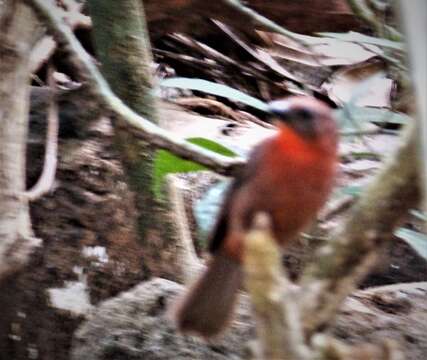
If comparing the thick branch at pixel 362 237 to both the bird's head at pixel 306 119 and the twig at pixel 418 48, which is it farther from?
the twig at pixel 418 48

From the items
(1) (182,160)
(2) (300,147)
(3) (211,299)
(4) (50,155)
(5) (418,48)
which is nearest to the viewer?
(5) (418,48)

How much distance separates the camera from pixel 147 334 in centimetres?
126

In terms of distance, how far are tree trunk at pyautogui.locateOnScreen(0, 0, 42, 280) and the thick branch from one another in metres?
0.70

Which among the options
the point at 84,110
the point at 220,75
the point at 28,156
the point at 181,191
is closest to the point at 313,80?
the point at 220,75

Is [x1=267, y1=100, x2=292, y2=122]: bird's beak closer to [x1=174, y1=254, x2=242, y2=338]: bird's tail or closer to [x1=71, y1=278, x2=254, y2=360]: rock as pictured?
[x1=174, y1=254, x2=242, y2=338]: bird's tail

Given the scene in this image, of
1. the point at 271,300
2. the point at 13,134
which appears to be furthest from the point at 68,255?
the point at 271,300

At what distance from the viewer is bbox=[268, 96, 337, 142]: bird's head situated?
0.82m

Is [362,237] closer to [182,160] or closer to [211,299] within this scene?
[211,299]

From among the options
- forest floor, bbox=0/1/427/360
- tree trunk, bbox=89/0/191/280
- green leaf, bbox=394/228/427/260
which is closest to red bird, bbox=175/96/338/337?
green leaf, bbox=394/228/427/260

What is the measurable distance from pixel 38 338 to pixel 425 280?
0.74 m

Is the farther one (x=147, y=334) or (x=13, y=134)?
(x=13, y=134)

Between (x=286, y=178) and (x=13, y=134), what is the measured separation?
2.16 feet

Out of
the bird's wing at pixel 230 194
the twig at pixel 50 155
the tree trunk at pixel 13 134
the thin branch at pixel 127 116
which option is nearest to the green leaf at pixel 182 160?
the thin branch at pixel 127 116

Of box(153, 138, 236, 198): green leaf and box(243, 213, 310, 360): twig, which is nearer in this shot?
box(243, 213, 310, 360): twig
